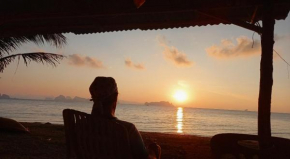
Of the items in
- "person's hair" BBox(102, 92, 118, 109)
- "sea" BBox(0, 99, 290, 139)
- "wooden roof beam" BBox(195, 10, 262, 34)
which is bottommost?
"sea" BBox(0, 99, 290, 139)

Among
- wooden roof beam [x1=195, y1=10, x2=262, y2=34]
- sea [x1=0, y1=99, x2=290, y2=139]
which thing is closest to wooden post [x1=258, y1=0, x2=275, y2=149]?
wooden roof beam [x1=195, y1=10, x2=262, y2=34]

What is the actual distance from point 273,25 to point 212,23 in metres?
1.21

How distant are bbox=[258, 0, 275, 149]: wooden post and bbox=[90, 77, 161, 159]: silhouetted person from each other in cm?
196

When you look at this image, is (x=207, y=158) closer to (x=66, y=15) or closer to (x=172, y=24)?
(x=172, y=24)

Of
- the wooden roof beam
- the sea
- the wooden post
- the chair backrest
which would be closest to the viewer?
the chair backrest

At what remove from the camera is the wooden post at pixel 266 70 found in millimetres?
3857

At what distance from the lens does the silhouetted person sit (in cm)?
248

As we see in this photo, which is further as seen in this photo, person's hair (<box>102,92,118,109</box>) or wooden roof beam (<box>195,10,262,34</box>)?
wooden roof beam (<box>195,10,262,34</box>)

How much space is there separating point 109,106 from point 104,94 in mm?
127

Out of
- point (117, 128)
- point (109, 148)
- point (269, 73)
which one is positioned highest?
point (269, 73)

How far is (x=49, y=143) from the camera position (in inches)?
320

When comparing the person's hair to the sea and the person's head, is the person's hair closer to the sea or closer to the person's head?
the person's head

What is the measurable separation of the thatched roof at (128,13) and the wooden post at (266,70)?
0.22 metres

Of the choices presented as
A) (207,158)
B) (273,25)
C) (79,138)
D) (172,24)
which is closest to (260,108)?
(273,25)
